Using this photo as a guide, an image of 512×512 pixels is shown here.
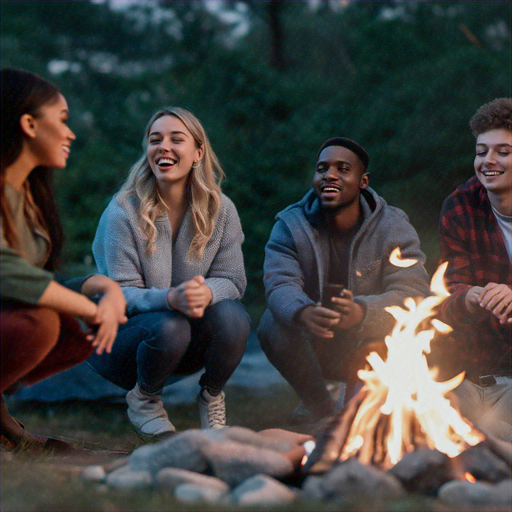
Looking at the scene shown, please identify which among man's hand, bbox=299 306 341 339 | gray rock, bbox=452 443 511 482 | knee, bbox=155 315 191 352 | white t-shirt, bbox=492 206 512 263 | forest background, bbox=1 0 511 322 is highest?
forest background, bbox=1 0 511 322

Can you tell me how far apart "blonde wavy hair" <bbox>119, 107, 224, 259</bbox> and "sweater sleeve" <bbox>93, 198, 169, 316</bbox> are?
70 millimetres

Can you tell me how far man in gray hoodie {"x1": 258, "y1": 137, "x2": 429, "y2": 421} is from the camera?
141 inches

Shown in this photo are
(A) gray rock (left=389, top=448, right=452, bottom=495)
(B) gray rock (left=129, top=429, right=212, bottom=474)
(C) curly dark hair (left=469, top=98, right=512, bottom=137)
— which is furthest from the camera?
(C) curly dark hair (left=469, top=98, right=512, bottom=137)

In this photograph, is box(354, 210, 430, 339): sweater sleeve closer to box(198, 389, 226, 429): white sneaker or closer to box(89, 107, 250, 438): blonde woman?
box(89, 107, 250, 438): blonde woman

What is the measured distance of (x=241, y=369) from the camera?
4.85 m

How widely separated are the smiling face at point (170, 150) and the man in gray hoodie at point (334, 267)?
23.6 inches

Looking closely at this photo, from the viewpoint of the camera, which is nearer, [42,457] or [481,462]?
[481,462]

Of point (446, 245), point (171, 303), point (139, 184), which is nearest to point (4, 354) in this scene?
point (171, 303)

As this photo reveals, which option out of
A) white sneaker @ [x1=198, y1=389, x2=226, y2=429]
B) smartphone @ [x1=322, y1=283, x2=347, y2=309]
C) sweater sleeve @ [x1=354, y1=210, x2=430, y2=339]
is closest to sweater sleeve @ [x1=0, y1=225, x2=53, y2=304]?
white sneaker @ [x1=198, y1=389, x2=226, y2=429]

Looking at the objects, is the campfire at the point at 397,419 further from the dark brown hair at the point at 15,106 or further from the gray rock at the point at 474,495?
the dark brown hair at the point at 15,106

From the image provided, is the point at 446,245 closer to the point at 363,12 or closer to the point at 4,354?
the point at 4,354

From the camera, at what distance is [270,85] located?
309 inches

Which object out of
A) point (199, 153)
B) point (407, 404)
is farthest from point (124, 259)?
point (407, 404)

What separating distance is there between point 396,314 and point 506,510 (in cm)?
113
